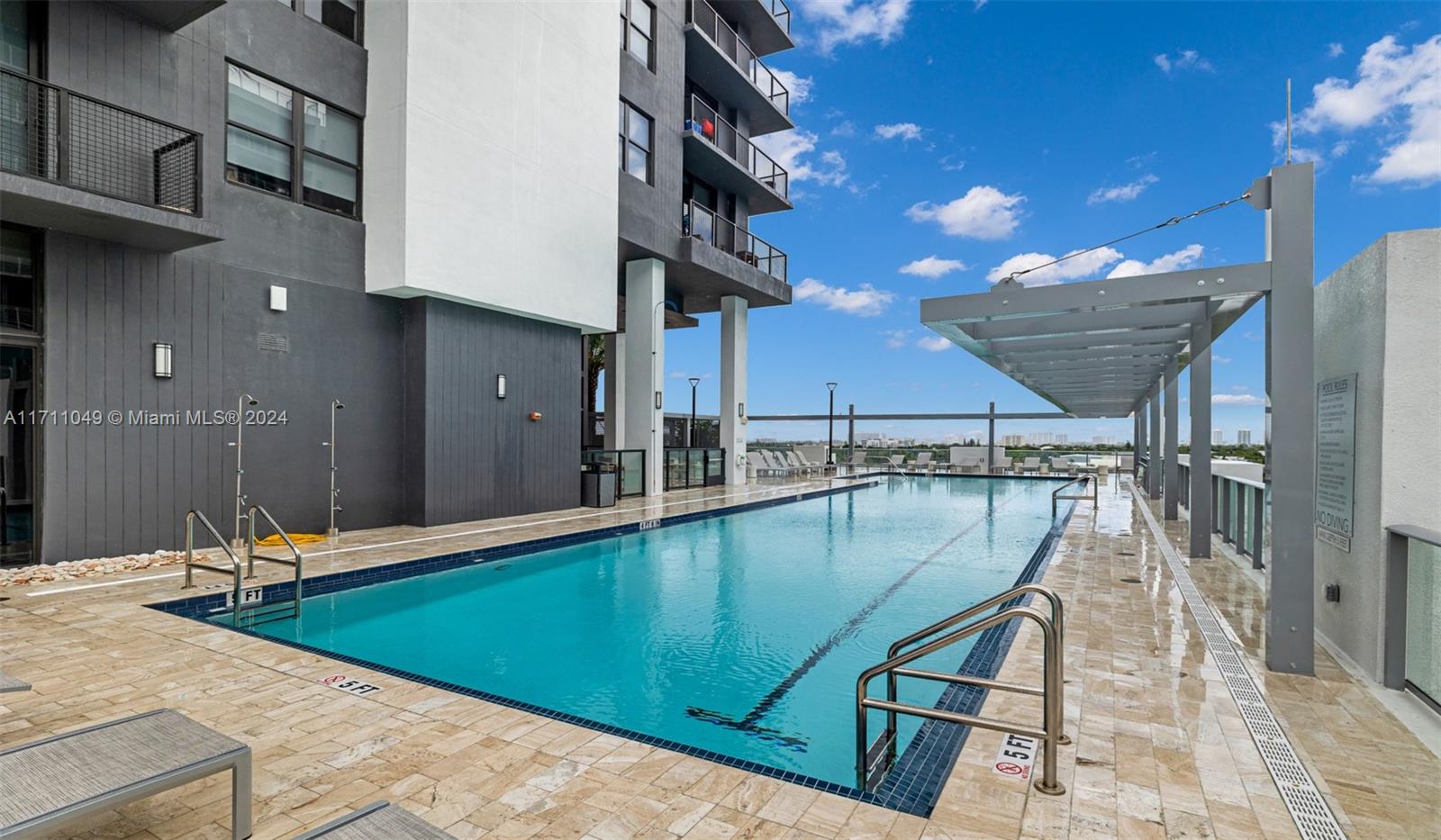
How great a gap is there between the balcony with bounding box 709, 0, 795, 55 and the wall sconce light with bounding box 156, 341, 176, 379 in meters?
12.9

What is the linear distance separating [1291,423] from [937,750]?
8.96 ft

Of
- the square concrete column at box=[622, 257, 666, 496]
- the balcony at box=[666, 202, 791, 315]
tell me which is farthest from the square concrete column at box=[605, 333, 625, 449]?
the square concrete column at box=[622, 257, 666, 496]

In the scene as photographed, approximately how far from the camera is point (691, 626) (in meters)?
5.40

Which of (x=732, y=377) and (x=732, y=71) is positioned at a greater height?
(x=732, y=71)

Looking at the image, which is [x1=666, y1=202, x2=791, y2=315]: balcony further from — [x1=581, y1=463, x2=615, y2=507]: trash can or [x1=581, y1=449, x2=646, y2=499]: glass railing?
[x1=581, y1=463, x2=615, y2=507]: trash can

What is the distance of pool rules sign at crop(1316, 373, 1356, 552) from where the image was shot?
12.3 feet

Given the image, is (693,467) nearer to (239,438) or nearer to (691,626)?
(239,438)

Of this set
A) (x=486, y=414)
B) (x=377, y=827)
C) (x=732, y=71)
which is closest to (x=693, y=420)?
(x=732, y=71)

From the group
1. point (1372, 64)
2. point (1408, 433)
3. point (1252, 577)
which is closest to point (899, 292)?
point (1372, 64)

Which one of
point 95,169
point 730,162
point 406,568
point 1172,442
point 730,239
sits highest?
point 730,162

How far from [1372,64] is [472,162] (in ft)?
37.0

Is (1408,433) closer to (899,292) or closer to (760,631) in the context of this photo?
(760,631)

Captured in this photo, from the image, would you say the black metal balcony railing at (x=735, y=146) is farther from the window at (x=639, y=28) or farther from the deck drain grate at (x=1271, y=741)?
the deck drain grate at (x=1271, y=741)

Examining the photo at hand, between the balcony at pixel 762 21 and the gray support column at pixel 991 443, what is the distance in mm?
14032
